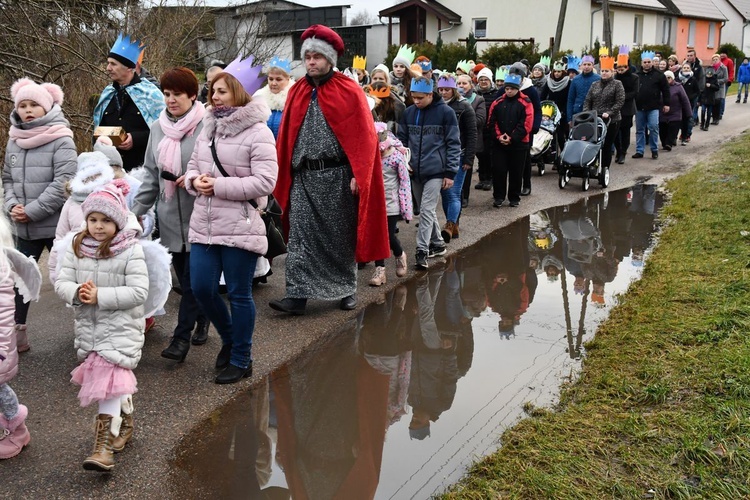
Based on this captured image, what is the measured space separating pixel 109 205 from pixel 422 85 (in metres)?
4.84

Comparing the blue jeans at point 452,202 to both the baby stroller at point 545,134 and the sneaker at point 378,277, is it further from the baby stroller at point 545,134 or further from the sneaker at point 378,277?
the baby stroller at point 545,134

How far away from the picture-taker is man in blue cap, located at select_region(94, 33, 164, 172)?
21.5ft

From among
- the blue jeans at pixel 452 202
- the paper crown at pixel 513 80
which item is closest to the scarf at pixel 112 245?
the blue jeans at pixel 452 202

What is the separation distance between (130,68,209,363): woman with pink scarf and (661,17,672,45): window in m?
48.6

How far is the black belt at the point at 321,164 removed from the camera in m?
6.61

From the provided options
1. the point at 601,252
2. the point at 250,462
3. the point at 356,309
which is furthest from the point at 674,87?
the point at 250,462

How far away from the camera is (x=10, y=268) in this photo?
170 inches

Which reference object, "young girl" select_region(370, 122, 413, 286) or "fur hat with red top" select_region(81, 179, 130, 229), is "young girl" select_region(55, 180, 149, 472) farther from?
"young girl" select_region(370, 122, 413, 286)

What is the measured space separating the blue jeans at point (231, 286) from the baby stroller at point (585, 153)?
888 centimetres

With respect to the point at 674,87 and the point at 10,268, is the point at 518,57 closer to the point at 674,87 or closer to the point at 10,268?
the point at 674,87

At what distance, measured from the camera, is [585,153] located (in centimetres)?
1305

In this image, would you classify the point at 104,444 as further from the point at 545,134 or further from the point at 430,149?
the point at 545,134

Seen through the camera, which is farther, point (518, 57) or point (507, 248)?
point (518, 57)

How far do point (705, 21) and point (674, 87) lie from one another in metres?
40.9
